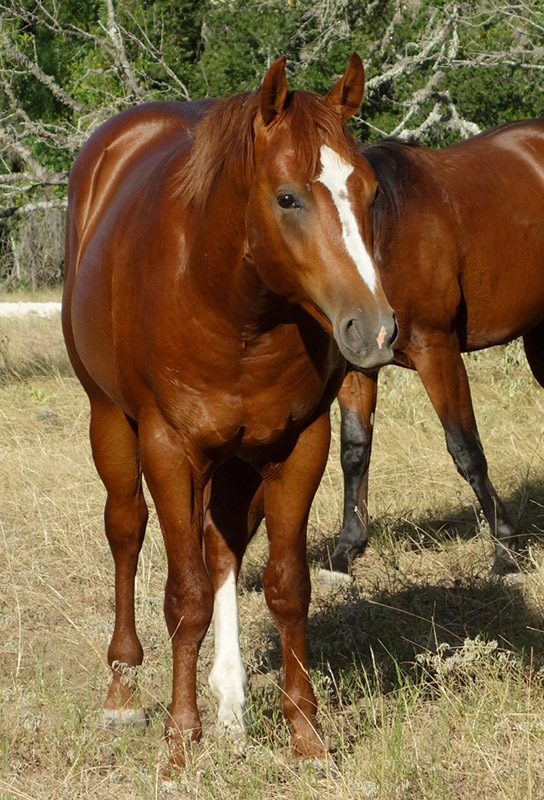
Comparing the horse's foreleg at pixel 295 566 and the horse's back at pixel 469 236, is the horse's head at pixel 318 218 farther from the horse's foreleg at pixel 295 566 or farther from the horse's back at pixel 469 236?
the horse's back at pixel 469 236

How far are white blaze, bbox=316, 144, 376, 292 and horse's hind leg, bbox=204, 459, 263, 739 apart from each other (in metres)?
1.44

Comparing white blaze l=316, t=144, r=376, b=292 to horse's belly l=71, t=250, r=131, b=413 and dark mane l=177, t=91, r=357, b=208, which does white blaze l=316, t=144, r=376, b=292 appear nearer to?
dark mane l=177, t=91, r=357, b=208

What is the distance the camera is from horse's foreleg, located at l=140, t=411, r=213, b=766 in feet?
9.94

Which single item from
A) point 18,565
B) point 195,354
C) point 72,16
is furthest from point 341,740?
point 72,16

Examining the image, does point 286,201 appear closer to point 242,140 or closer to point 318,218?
point 318,218

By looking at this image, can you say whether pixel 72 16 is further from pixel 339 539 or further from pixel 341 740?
pixel 341 740

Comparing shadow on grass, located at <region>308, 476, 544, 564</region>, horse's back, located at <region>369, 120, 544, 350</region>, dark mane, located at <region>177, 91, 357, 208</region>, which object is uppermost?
dark mane, located at <region>177, 91, 357, 208</region>

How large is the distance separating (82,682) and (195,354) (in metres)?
1.50

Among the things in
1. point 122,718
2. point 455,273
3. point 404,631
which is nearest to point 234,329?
point 122,718

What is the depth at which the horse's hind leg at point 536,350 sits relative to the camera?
19.2ft

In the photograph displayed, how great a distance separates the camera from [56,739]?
314cm

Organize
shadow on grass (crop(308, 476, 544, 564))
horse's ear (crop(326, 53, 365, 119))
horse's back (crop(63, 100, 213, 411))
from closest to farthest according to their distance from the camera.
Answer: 1. horse's ear (crop(326, 53, 365, 119))
2. horse's back (crop(63, 100, 213, 411))
3. shadow on grass (crop(308, 476, 544, 564))

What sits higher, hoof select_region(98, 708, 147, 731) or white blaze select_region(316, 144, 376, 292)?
white blaze select_region(316, 144, 376, 292)

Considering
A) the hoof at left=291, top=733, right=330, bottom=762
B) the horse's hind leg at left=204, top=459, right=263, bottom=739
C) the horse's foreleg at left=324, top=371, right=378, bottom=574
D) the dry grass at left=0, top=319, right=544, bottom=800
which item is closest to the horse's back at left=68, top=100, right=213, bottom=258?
the horse's hind leg at left=204, top=459, right=263, bottom=739
